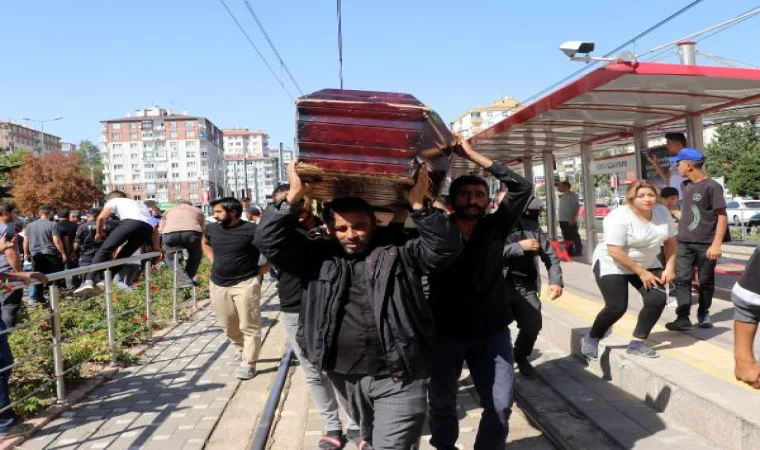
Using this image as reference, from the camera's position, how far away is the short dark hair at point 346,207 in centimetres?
303

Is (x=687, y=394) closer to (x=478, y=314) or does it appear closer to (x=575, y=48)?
(x=478, y=314)

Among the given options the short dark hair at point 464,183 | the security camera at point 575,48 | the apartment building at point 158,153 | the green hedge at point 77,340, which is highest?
the apartment building at point 158,153

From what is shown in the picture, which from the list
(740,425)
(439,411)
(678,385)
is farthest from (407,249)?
(678,385)

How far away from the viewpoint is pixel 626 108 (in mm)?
9383

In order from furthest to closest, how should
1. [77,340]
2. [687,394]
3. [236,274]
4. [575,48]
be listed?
[575,48] → [77,340] → [236,274] → [687,394]

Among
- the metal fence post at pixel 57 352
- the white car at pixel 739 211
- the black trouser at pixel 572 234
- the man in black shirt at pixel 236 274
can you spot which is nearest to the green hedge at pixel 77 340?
the metal fence post at pixel 57 352

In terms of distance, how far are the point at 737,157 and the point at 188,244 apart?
3888 centimetres

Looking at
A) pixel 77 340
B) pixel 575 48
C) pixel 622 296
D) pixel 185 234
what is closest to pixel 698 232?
pixel 622 296

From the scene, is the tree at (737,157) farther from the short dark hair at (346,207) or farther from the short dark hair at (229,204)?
the short dark hair at (346,207)

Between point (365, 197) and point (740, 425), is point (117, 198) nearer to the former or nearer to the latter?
point (365, 197)

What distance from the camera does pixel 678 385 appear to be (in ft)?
14.6

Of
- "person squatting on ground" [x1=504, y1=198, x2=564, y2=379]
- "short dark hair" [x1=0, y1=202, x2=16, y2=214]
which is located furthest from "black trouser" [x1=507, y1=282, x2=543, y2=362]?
"short dark hair" [x1=0, y1=202, x2=16, y2=214]

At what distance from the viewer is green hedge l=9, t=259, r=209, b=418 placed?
5527 millimetres

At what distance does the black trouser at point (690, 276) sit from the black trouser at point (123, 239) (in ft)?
20.3
